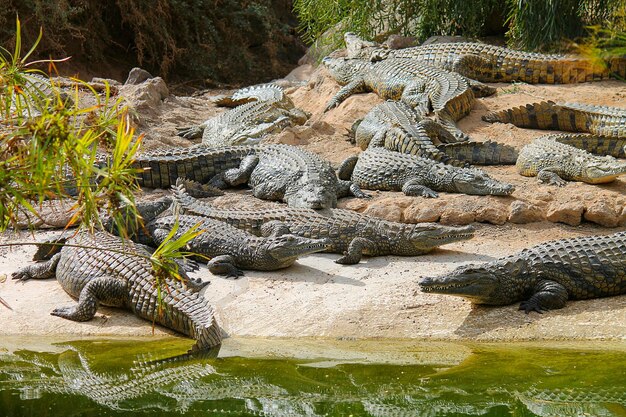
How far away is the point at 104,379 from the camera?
5.45 meters

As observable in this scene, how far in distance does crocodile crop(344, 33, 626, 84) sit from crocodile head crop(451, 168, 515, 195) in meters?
3.90

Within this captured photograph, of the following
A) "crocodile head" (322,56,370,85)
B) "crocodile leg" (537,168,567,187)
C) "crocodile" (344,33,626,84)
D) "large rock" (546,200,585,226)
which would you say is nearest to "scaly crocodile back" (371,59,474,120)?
"crocodile head" (322,56,370,85)

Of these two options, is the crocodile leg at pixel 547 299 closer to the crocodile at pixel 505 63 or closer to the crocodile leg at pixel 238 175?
the crocodile leg at pixel 238 175

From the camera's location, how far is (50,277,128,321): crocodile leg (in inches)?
251

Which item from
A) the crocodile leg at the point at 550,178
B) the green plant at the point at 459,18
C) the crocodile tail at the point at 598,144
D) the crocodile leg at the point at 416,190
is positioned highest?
the green plant at the point at 459,18

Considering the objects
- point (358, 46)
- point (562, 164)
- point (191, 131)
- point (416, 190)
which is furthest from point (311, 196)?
point (358, 46)

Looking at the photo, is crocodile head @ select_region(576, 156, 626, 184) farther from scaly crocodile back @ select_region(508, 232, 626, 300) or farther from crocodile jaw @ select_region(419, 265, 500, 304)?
crocodile jaw @ select_region(419, 265, 500, 304)

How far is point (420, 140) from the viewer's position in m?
9.51

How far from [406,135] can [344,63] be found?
3.98 m

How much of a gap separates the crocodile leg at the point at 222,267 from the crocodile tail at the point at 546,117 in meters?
4.56

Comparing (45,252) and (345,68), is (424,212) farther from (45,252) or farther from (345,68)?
(345,68)

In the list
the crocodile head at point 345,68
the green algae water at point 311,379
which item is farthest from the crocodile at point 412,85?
the green algae water at point 311,379

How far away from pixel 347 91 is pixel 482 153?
3.33m

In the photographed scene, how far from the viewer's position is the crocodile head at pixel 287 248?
709 cm
